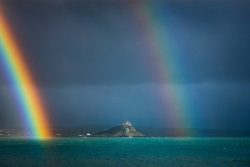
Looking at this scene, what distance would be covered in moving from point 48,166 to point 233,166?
4527cm

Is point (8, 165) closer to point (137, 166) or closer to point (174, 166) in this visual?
point (137, 166)

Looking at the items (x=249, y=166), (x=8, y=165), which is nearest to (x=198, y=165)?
(x=249, y=166)

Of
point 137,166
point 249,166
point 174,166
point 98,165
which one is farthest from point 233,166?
point 98,165

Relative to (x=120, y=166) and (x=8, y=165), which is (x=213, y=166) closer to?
(x=120, y=166)

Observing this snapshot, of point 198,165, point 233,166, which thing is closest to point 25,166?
point 198,165

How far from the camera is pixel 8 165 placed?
375 ft

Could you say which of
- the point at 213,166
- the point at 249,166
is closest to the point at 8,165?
the point at 213,166

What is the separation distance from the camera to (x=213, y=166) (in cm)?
11581

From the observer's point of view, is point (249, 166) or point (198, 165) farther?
point (198, 165)

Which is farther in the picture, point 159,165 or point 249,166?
point 159,165

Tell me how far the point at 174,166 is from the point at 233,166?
14.3 m

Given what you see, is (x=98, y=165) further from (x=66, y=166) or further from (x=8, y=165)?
(x=8, y=165)

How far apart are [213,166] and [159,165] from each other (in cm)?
1358

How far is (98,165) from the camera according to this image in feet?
382
